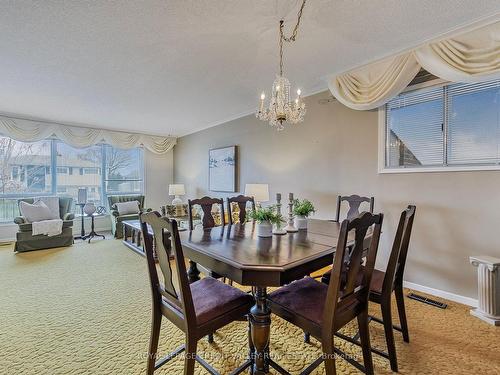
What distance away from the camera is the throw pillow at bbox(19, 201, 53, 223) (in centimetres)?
448

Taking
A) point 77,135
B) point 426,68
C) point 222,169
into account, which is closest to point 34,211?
point 77,135

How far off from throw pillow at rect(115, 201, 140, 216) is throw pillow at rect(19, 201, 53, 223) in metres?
1.17

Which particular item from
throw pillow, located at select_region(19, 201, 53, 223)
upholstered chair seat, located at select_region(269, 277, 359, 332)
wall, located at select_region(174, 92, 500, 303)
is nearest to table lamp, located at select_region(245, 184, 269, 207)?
wall, located at select_region(174, 92, 500, 303)

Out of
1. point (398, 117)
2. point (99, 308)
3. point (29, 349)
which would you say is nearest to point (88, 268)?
point (99, 308)

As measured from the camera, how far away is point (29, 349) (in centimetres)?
187

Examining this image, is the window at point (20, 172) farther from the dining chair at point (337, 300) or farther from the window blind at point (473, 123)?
the window blind at point (473, 123)

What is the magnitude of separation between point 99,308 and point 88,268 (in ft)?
4.37

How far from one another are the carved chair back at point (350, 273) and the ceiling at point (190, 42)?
167 centimetres

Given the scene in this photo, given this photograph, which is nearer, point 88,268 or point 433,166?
point 433,166

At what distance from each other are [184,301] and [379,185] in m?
2.64

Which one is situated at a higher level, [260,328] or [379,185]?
[379,185]

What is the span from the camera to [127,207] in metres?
5.61

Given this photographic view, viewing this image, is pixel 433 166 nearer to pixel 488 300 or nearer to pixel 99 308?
pixel 488 300

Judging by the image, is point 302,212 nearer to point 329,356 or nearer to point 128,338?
Result: point 329,356
